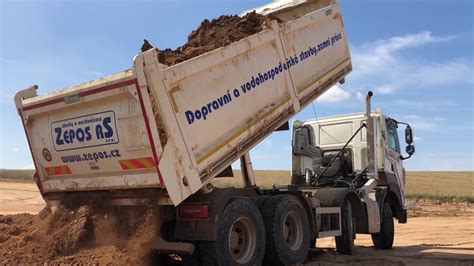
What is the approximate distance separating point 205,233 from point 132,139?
1433mm

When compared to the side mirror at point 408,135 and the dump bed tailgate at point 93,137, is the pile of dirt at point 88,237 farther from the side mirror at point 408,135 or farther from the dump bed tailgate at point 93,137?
the side mirror at point 408,135

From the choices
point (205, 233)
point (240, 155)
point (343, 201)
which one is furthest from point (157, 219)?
point (343, 201)

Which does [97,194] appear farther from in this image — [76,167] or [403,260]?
[403,260]

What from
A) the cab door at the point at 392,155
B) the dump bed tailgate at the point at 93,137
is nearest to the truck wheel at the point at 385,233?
the cab door at the point at 392,155

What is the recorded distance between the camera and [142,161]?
19.5ft

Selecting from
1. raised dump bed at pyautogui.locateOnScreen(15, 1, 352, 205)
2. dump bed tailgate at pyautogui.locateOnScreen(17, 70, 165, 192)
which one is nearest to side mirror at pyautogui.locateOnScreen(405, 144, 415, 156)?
raised dump bed at pyautogui.locateOnScreen(15, 1, 352, 205)

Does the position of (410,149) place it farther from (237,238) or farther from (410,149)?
(237,238)

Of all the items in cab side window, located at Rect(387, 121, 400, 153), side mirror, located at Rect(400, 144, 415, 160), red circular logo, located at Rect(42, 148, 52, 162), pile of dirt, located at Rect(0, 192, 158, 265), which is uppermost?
red circular logo, located at Rect(42, 148, 52, 162)

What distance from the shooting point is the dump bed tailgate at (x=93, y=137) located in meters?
5.86

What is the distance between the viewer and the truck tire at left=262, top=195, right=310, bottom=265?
→ 7.04 metres

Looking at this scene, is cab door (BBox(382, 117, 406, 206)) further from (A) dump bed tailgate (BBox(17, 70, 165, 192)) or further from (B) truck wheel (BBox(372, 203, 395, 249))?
(A) dump bed tailgate (BBox(17, 70, 165, 192))

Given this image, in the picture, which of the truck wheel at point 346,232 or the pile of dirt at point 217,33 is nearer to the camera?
the pile of dirt at point 217,33

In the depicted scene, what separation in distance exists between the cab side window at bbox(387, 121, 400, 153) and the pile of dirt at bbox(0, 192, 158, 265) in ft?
22.4

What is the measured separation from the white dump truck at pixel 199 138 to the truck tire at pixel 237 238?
0.05 ft
